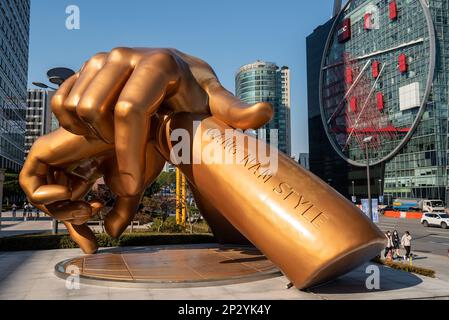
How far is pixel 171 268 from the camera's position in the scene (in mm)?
12305

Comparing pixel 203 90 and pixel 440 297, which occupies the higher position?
pixel 203 90

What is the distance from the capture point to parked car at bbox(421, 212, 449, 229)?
3606cm

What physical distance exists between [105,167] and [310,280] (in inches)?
309

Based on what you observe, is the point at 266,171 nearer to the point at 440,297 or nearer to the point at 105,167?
the point at 440,297

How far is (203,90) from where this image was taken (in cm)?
1168

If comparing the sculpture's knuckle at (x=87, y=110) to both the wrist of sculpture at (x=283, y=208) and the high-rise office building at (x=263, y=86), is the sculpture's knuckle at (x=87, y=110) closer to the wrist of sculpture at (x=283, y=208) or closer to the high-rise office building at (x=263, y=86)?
the wrist of sculpture at (x=283, y=208)

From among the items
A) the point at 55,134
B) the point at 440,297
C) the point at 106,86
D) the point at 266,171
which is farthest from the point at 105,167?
the point at 440,297

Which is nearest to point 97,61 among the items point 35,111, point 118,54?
point 118,54

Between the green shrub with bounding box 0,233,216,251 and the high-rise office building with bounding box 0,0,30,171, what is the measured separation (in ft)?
137

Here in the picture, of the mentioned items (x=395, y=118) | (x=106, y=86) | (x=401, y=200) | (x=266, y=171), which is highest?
(x=395, y=118)

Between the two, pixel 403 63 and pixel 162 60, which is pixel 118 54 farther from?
pixel 403 63

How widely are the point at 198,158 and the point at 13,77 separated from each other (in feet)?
201

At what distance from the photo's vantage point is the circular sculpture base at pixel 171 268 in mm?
10484

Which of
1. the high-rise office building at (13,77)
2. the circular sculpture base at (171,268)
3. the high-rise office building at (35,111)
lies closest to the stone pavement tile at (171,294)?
the circular sculpture base at (171,268)
